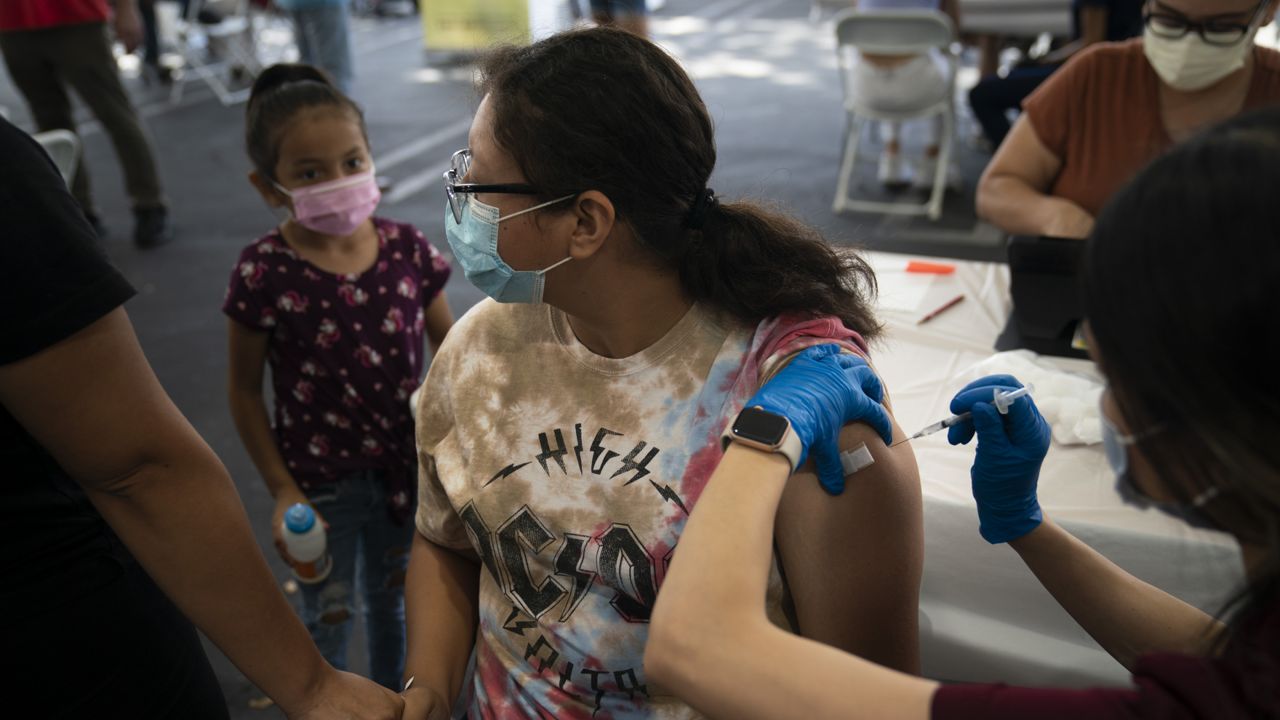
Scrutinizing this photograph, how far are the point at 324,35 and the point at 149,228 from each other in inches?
53.5

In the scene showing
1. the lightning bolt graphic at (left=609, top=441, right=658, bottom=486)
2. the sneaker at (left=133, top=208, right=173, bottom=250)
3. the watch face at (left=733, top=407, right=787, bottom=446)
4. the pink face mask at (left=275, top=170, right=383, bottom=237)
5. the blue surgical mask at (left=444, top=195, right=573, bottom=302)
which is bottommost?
the sneaker at (left=133, top=208, right=173, bottom=250)

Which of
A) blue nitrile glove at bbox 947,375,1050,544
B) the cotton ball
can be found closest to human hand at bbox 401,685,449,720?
blue nitrile glove at bbox 947,375,1050,544

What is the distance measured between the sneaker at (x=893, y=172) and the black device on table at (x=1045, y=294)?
3.61 metres

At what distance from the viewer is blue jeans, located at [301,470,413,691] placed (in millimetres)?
1905

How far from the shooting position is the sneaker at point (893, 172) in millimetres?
5289

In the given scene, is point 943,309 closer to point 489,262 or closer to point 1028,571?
point 1028,571

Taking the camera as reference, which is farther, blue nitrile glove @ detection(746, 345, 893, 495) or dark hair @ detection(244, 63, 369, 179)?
dark hair @ detection(244, 63, 369, 179)

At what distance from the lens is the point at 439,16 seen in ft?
28.2

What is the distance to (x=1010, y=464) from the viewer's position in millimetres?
1157

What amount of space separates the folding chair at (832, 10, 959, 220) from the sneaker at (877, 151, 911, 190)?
17cm

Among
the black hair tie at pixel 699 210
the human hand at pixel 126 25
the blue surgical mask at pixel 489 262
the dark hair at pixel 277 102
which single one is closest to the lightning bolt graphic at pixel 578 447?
the blue surgical mask at pixel 489 262

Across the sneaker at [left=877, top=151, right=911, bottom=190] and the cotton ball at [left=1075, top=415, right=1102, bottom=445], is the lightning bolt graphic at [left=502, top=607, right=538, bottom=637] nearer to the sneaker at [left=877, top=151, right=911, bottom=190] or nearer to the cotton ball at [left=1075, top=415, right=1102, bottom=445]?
the cotton ball at [left=1075, top=415, right=1102, bottom=445]

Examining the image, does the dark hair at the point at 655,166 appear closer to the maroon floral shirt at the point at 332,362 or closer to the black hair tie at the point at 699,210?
the black hair tie at the point at 699,210

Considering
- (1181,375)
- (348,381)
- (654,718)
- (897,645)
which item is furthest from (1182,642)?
(348,381)
